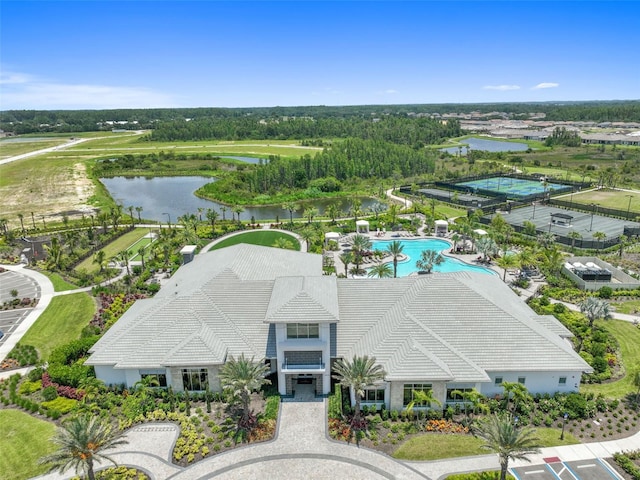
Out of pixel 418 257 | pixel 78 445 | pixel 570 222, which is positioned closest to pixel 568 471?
pixel 78 445

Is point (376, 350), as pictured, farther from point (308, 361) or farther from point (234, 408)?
point (234, 408)

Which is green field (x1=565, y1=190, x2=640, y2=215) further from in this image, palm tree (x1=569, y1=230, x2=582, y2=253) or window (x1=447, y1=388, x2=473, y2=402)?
window (x1=447, y1=388, x2=473, y2=402)

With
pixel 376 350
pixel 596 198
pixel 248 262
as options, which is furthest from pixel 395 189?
pixel 376 350

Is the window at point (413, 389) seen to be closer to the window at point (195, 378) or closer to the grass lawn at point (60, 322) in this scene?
the window at point (195, 378)

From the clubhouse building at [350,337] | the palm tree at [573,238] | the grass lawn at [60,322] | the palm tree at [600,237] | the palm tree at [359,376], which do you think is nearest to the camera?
the palm tree at [359,376]

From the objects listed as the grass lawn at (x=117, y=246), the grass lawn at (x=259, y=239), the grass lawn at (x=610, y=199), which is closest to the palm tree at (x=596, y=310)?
the grass lawn at (x=259, y=239)

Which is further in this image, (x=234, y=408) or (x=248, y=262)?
(x=248, y=262)

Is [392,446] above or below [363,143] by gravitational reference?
below
